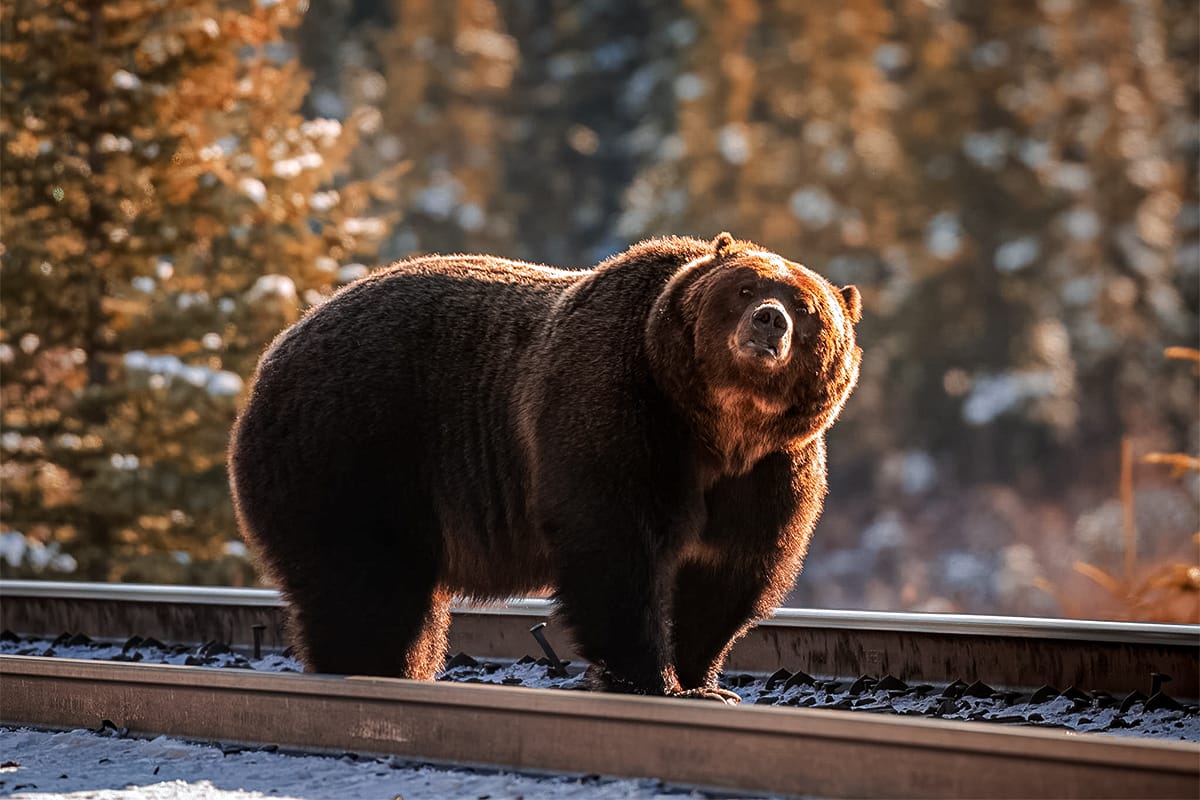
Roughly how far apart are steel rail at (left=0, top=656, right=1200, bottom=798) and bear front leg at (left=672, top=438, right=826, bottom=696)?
3.33 feet

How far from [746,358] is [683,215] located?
2508 cm

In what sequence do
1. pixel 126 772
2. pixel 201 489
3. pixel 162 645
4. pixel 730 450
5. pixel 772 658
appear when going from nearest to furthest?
pixel 126 772, pixel 730 450, pixel 772 658, pixel 162 645, pixel 201 489

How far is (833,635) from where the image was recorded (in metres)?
5.86

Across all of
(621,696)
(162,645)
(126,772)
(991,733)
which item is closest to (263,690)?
(126,772)

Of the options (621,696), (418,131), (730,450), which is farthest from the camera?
(418,131)

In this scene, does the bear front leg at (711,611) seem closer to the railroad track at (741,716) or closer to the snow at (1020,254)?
the railroad track at (741,716)

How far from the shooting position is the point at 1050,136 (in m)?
28.4

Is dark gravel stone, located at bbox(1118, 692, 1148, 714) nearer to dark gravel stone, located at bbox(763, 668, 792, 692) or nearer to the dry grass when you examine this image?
dark gravel stone, located at bbox(763, 668, 792, 692)

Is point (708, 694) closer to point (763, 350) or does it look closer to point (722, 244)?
point (763, 350)

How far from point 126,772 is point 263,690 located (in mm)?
429

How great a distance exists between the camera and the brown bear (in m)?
4.69

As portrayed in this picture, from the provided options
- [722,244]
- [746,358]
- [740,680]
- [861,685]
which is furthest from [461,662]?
[746,358]

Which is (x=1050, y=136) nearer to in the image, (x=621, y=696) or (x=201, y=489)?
(x=201, y=489)

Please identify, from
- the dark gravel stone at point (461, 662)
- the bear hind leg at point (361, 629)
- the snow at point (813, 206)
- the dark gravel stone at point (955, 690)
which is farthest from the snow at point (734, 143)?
the bear hind leg at point (361, 629)
